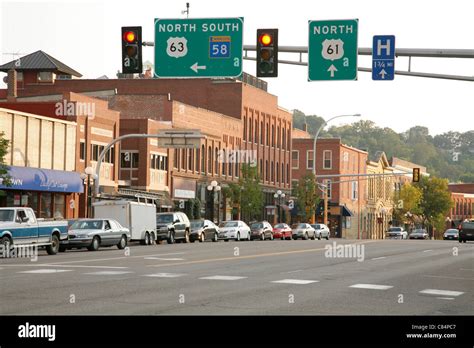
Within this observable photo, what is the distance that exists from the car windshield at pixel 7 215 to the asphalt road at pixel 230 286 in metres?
2.93

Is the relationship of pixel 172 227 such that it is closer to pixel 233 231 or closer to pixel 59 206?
pixel 59 206

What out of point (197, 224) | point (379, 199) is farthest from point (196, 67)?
point (379, 199)

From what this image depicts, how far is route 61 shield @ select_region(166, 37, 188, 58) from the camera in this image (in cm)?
3067

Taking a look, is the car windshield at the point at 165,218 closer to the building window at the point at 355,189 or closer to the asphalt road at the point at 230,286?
the asphalt road at the point at 230,286

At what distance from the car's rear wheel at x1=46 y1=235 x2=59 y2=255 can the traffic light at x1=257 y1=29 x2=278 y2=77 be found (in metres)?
15.1

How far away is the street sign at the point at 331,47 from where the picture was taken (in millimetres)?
28938

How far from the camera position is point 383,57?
90.6ft

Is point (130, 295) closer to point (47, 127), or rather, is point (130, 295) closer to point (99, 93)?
point (47, 127)

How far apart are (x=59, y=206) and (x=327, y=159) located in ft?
187

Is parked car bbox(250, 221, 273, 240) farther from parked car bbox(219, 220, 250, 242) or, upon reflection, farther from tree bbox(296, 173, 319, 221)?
tree bbox(296, 173, 319, 221)

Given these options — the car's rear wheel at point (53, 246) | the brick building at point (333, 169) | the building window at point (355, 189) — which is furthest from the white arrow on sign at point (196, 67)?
the building window at point (355, 189)

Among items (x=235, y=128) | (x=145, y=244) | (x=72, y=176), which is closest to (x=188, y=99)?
(x=235, y=128)

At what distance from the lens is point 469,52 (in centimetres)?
2567

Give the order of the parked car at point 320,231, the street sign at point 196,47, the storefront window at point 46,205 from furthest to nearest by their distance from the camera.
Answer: the parked car at point 320,231
the storefront window at point 46,205
the street sign at point 196,47
